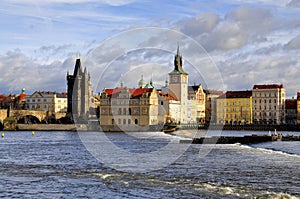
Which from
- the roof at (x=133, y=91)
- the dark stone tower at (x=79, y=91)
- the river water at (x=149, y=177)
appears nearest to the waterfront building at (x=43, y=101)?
the dark stone tower at (x=79, y=91)

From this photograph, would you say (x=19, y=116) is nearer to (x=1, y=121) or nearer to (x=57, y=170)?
(x=1, y=121)

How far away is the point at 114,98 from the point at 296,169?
334 ft

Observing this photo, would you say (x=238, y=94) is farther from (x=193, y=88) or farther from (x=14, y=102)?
(x=14, y=102)

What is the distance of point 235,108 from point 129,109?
50.6 meters

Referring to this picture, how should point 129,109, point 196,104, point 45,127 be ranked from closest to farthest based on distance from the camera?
point 45,127 → point 129,109 → point 196,104

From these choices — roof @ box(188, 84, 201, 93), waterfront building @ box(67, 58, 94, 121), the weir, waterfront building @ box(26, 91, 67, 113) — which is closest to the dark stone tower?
waterfront building @ box(67, 58, 94, 121)

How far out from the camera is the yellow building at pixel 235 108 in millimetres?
172000

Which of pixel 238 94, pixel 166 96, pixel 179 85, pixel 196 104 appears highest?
pixel 179 85

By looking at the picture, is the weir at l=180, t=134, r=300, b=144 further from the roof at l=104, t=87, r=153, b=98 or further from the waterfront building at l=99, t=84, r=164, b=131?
the roof at l=104, t=87, r=153, b=98

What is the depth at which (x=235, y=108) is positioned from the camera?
572 ft

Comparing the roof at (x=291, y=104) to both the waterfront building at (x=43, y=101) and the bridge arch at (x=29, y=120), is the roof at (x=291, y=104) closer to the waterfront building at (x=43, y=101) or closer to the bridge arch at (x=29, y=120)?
the waterfront building at (x=43, y=101)

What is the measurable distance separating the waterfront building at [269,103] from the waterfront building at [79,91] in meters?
51.2

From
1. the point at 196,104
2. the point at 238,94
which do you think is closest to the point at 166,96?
the point at 196,104

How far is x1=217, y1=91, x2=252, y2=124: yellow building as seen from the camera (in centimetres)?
17200
